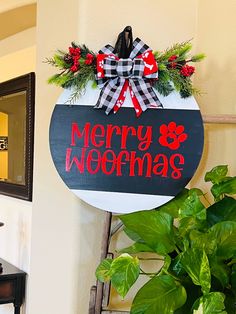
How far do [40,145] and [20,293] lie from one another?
4.08 ft

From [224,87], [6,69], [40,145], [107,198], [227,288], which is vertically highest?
[6,69]

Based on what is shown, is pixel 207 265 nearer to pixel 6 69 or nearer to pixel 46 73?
pixel 46 73

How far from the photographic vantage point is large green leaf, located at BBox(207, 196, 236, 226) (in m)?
1.20

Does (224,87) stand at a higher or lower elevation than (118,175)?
higher

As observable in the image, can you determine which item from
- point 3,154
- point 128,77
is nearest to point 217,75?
point 128,77

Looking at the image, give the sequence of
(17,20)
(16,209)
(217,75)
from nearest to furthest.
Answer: (217,75) → (17,20) → (16,209)

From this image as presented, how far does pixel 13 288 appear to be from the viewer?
2527 mm

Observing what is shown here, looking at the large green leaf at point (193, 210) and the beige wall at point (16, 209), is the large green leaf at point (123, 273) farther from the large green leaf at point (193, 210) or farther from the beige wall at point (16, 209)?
the beige wall at point (16, 209)

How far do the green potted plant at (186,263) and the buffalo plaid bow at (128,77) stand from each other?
39 cm

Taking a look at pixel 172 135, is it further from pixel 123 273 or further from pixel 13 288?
pixel 13 288

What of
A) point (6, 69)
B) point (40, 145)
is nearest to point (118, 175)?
point (40, 145)

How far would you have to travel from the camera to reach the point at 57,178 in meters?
1.65

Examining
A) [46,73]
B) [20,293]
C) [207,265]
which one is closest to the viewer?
[207,265]

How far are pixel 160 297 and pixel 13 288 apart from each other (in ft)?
5.73
